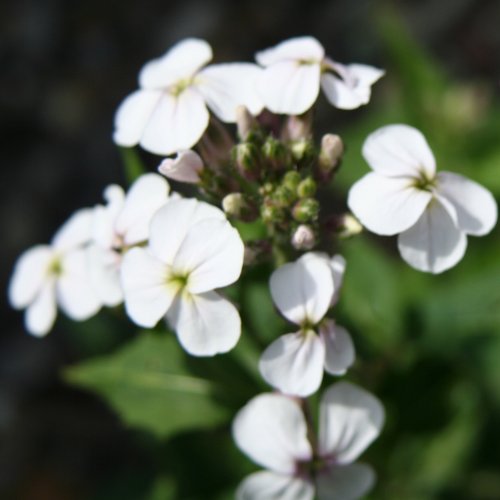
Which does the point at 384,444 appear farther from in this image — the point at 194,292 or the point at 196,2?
the point at 196,2

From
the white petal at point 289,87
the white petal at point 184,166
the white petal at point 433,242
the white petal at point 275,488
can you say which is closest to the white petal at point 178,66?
the white petal at point 289,87

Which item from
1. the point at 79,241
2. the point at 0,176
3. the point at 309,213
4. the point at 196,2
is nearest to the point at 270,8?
the point at 196,2

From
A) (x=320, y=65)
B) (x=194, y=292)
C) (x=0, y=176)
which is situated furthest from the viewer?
(x=0, y=176)

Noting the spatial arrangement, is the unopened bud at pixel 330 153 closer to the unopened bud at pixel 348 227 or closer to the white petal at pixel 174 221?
the unopened bud at pixel 348 227

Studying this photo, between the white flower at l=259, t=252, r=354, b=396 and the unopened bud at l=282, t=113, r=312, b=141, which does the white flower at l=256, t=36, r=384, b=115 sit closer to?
the unopened bud at l=282, t=113, r=312, b=141

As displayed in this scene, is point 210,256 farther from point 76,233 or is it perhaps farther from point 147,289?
point 76,233

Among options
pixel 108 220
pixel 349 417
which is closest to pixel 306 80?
pixel 108 220
